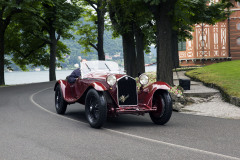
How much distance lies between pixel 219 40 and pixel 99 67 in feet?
121

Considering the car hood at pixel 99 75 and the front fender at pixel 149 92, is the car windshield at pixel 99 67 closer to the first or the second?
the car hood at pixel 99 75

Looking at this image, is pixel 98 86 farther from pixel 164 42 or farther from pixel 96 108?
pixel 164 42

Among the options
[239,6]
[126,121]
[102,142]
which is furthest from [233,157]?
[239,6]

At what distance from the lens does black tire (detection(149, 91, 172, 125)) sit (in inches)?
332

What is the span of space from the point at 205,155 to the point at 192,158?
32 cm

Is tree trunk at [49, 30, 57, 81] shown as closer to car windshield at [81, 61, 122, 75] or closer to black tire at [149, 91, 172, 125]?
car windshield at [81, 61, 122, 75]

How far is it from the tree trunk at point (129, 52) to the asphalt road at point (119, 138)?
12.1 m

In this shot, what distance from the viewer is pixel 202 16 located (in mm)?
22797

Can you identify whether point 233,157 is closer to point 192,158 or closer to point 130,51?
point 192,158

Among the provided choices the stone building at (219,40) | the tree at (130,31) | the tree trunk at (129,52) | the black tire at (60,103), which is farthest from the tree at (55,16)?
the black tire at (60,103)

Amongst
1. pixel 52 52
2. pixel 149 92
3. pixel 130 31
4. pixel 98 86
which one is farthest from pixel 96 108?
pixel 52 52

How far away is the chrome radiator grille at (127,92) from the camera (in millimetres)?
8305

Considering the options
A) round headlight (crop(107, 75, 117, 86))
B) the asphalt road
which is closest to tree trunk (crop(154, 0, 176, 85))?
the asphalt road

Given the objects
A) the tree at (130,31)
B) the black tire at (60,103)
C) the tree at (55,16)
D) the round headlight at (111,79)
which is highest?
the tree at (55,16)
